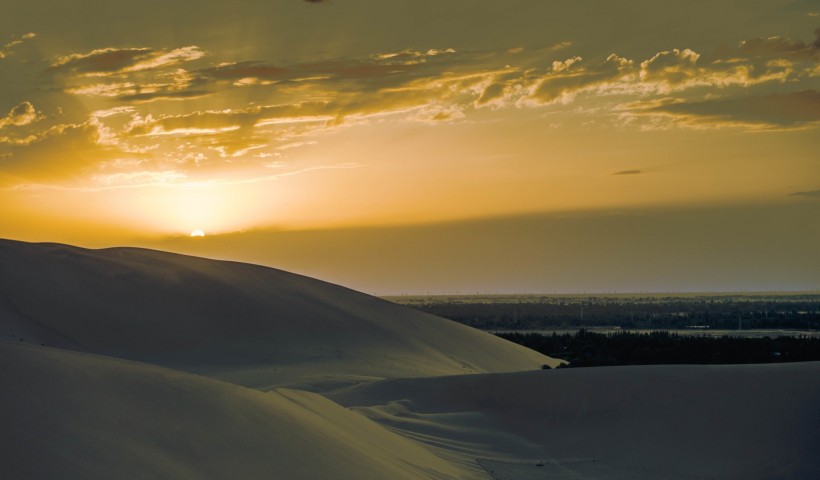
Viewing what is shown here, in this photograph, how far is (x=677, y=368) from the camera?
80.5 ft

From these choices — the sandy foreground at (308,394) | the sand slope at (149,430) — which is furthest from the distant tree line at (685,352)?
the sand slope at (149,430)

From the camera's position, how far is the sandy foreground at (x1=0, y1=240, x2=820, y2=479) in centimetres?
1050

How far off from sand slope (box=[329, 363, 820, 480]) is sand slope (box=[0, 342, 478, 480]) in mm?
4786

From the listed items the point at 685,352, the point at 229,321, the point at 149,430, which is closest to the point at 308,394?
the point at 149,430

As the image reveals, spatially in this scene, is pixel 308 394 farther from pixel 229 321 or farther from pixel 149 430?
pixel 229 321

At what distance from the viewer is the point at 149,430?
1057 cm

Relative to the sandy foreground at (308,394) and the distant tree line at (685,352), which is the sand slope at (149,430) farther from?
the distant tree line at (685,352)

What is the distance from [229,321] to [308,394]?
62.0 feet

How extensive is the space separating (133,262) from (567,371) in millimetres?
22839

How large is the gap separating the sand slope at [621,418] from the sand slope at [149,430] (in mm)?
4786

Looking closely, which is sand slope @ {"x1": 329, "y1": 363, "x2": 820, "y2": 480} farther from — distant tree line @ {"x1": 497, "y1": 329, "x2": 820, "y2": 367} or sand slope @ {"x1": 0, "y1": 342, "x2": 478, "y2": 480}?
distant tree line @ {"x1": 497, "y1": 329, "x2": 820, "y2": 367}

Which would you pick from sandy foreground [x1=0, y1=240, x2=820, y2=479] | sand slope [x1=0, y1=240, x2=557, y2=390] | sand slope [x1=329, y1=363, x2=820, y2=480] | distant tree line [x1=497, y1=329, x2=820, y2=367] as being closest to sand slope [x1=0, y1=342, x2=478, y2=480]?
sandy foreground [x1=0, y1=240, x2=820, y2=479]

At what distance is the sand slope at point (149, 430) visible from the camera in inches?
354

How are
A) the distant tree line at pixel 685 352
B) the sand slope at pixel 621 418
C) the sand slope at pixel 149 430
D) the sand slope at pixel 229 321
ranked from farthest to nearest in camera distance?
the distant tree line at pixel 685 352, the sand slope at pixel 229 321, the sand slope at pixel 621 418, the sand slope at pixel 149 430
